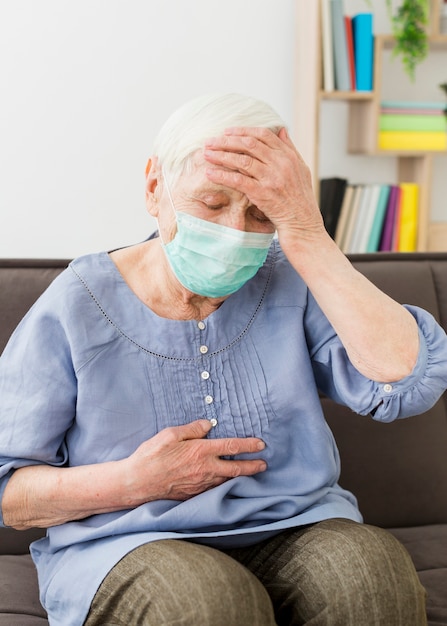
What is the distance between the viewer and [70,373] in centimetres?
133

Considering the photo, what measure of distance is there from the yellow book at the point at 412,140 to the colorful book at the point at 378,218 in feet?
0.60

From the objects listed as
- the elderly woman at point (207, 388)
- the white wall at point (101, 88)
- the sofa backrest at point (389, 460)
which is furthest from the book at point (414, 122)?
the elderly woman at point (207, 388)

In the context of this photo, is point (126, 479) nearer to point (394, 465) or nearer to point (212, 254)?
point (212, 254)

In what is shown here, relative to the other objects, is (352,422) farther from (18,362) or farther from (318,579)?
(18,362)

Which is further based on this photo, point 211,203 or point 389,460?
point 389,460

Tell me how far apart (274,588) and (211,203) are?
23.4 inches

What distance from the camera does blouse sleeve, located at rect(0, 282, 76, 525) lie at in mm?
1291

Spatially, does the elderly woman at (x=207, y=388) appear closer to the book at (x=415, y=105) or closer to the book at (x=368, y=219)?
the book at (x=368, y=219)

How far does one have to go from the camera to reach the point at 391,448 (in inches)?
68.9

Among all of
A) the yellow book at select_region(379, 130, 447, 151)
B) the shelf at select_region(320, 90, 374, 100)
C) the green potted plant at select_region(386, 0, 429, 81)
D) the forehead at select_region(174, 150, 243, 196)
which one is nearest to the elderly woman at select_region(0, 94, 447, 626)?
the forehead at select_region(174, 150, 243, 196)

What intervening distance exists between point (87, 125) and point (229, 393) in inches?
76.8

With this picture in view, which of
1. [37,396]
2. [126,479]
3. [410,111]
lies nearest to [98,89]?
[410,111]

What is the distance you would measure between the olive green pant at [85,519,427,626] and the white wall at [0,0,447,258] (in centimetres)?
→ 205

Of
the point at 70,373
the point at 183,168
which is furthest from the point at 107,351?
the point at 183,168
